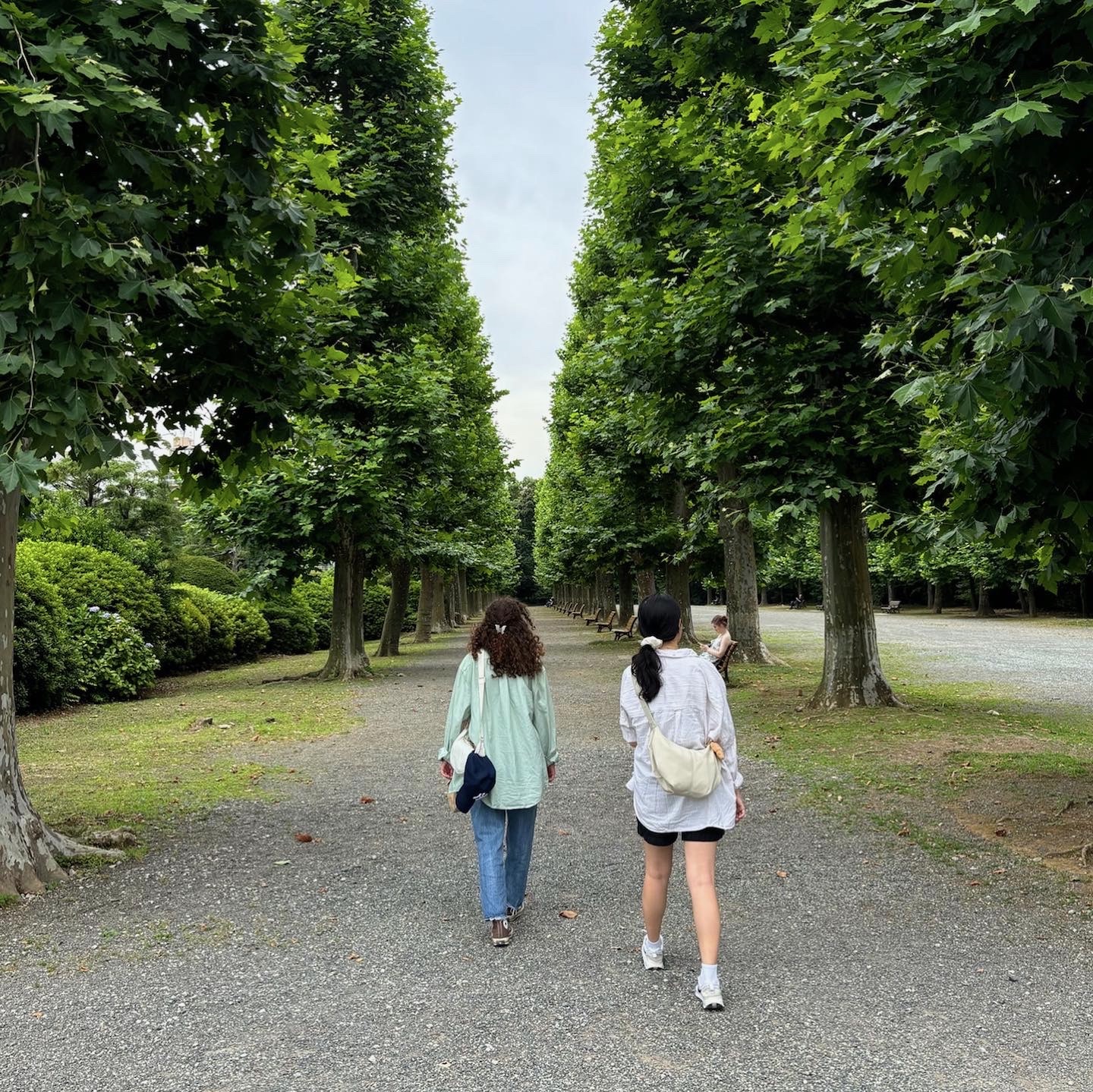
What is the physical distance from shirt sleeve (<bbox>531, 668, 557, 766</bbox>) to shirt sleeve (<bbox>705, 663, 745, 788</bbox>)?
108 cm

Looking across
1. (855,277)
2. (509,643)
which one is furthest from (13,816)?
(855,277)

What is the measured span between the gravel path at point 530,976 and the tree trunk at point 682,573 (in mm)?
17310

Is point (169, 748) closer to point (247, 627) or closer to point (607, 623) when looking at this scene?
point (247, 627)

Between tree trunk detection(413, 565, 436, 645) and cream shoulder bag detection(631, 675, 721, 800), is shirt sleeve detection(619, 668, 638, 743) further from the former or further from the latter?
tree trunk detection(413, 565, 436, 645)

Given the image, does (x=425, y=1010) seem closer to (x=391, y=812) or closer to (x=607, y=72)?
(x=391, y=812)

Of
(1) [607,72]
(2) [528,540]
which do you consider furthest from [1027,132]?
(2) [528,540]

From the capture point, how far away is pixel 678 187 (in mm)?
12609

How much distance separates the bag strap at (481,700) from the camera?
467 cm

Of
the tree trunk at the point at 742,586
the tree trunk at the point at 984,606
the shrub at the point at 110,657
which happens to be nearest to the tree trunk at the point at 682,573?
the tree trunk at the point at 742,586

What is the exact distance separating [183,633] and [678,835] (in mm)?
17240

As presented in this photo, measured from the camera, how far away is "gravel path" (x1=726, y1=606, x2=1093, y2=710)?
15.0m

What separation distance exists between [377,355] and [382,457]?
262 centimetres

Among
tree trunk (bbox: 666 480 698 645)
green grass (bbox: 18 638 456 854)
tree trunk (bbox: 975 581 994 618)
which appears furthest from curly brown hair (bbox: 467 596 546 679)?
tree trunk (bbox: 975 581 994 618)

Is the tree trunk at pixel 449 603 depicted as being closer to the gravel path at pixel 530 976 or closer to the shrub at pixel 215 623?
the shrub at pixel 215 623
